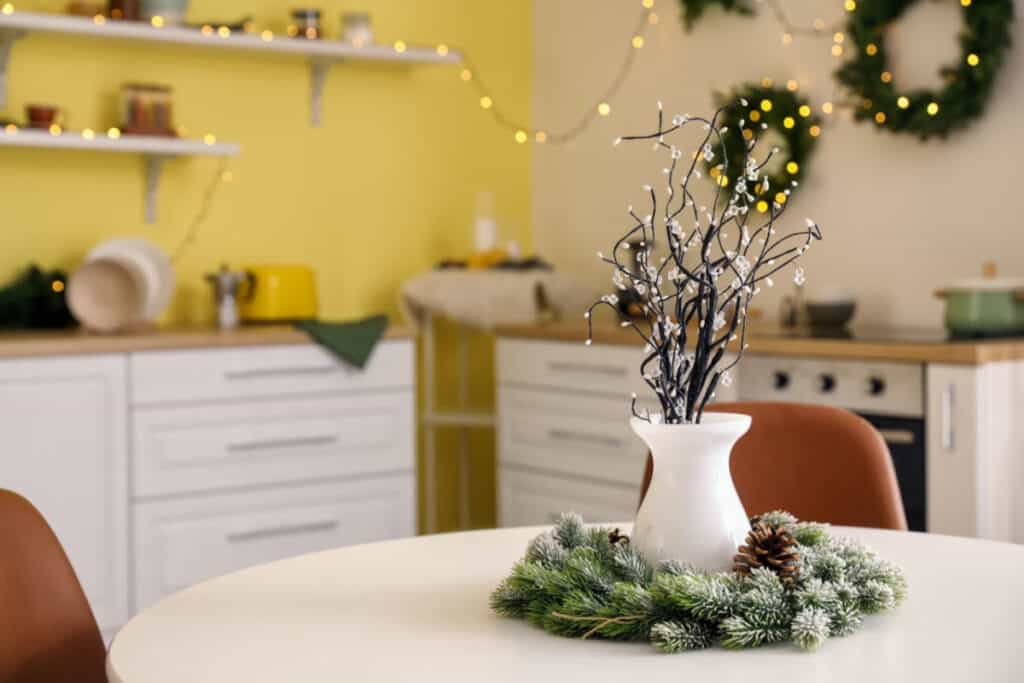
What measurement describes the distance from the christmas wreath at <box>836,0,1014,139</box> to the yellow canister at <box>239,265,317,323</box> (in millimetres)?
1540

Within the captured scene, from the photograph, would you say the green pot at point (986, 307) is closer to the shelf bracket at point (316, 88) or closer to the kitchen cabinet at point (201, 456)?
the kitchen cabinet at point (201, 456)

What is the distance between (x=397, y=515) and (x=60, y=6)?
5.37ft

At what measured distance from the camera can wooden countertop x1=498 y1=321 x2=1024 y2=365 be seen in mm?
2881

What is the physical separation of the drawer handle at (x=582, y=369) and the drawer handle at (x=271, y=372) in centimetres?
60

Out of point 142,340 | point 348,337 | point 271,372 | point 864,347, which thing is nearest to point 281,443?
point 271,372

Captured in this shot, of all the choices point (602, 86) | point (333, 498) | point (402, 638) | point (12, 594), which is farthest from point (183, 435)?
point (402, 638)

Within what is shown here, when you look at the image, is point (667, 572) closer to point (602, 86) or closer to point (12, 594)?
point (12, 594)

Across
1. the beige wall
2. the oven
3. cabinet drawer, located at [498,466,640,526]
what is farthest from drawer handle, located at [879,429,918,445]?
cabinet drawer, located at [498,466,640,526]

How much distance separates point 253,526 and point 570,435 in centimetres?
87

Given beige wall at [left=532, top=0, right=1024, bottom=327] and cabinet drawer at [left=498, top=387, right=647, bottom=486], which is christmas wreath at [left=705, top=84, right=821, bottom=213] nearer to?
beige wall at [left=532, top=0, right=1024, bottom=327]

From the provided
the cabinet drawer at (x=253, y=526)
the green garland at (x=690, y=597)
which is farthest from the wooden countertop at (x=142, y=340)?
the green garland at (x=690, y=597)

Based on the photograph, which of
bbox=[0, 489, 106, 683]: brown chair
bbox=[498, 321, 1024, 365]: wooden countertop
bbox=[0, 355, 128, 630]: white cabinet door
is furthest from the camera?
bbox=[0, 355, 128, 630]: white cabinet door

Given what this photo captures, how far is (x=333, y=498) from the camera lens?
3729 mm

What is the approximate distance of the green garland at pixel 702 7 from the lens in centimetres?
397
